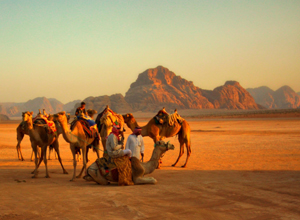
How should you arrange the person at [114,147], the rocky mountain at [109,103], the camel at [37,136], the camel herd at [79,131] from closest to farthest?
the person at [114,147]
the camel herd at [79,131]
the camel at [37,136]
the rocky mountain at [109,103]

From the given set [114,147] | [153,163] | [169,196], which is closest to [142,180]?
[153,163]

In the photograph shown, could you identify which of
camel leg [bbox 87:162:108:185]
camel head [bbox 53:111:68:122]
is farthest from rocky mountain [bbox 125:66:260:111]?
camel leg [bbox 87:162:108:185]

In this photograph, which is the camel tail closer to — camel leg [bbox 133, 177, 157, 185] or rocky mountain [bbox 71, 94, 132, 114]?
camel leg [bbox 133, 177, 157, 185]

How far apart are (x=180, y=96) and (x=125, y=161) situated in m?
174

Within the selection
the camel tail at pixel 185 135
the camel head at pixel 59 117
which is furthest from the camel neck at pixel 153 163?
the camel tail at pixel 185 135

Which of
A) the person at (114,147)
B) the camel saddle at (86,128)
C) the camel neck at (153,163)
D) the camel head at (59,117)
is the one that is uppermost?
the camel head at (59,117)

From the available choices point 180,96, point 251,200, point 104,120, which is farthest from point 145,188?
point 180,96

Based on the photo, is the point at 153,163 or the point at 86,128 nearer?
the point at 153,163

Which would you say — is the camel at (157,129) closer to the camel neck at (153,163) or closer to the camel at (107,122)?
the camel at (107,122)

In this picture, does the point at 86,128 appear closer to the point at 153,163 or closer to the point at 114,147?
the point at 114,147

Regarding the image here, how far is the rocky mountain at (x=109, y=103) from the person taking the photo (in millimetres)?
147250

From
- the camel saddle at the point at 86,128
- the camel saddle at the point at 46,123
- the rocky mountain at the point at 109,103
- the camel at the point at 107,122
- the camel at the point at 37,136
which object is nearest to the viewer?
the camel at the point at 37,136

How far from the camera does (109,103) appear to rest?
6043 inches

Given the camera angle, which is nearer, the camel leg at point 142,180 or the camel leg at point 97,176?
the camel leg at point 142,180
